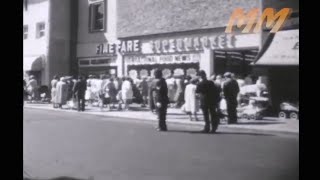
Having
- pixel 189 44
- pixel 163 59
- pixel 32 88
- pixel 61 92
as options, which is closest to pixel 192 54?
pixel 189 44

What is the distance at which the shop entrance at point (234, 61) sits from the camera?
470 centimetres

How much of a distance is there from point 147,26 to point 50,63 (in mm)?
1610

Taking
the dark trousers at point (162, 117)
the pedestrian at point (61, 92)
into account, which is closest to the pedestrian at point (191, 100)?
the dark trousers at point (162, 117)

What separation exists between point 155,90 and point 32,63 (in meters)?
2.08

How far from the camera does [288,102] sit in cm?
398

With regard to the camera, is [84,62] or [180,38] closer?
[180,38]

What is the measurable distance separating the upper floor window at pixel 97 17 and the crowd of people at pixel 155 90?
2.17 ft

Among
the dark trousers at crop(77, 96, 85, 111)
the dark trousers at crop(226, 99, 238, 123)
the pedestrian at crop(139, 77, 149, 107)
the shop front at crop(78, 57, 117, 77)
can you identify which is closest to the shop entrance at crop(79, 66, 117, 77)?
the shop front at crop(78, 57, 117, 77)

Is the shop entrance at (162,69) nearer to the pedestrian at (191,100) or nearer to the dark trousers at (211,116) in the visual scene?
the pedestrian at (191,100)

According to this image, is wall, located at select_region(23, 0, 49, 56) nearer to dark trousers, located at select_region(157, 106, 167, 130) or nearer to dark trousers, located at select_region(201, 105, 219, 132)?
dark trousers, located at select_region(157, 106, 167, 130)

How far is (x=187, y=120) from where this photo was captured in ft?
22.9

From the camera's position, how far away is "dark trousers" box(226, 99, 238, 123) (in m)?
6.47

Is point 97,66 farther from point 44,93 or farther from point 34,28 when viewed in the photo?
point 44,93
